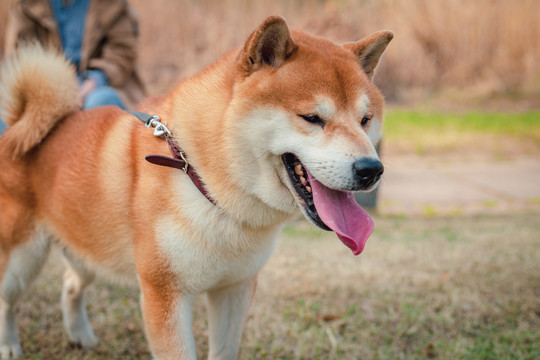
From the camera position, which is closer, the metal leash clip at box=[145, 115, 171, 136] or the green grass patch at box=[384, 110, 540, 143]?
the metal leash clip at box=[145, 115, 171, 136]

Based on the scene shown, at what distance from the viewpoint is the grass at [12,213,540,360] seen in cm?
275

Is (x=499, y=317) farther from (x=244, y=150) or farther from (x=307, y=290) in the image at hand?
(x=244, y=150)

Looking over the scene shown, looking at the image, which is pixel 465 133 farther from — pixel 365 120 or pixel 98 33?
pixel 365 120

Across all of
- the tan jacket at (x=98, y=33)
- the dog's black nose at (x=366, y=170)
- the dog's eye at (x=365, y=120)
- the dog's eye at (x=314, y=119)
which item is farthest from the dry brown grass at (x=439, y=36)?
the dog's black nose at (x=366, y=170)

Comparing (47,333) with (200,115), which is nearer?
(200,115)

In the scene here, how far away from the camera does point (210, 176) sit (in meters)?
1.98

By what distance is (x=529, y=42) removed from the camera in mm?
11570

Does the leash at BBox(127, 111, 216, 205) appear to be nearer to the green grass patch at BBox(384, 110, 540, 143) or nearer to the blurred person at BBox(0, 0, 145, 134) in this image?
the blurred person at BBox(0, 0, 145, 134)

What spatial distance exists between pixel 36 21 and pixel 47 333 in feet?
7.37

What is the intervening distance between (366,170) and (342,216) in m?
0.24

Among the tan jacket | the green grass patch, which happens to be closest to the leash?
the tan jacket

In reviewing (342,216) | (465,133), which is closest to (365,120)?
(342,216)

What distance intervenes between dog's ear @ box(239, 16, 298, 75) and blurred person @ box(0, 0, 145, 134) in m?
1.97

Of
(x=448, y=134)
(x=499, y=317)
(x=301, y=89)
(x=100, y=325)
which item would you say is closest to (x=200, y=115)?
(x=301, y=89)
